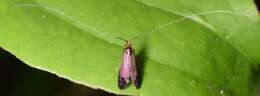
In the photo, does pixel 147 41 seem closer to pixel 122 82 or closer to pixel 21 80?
pixel 122 82

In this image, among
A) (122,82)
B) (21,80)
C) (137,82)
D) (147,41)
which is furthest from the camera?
(21,80)

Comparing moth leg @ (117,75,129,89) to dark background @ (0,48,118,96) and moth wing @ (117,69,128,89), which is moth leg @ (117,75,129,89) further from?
dark background @ (0,48,118,96)

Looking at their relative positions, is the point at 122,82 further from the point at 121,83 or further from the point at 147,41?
the point at 147,41

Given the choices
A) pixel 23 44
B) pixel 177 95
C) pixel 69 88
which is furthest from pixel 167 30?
pixel 69 88

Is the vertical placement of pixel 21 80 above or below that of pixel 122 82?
below

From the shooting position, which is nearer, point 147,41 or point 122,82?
point 122,82

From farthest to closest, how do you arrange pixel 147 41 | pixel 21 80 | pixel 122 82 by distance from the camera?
pixel 21 80
pixel 147 41
pixel 122 82

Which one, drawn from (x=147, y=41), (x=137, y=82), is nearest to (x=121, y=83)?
(x=137, y=82)

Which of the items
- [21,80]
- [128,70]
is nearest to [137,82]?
[128,70]

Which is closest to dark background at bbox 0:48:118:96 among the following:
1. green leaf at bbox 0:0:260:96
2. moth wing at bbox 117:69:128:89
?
green leaf at bbox 0:0:260:96
